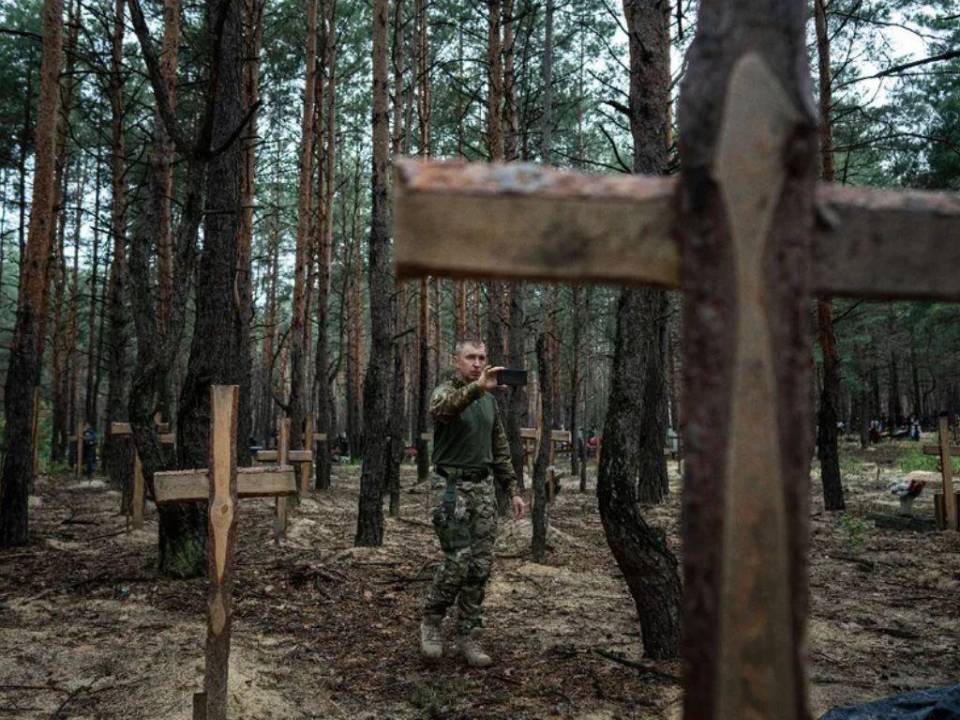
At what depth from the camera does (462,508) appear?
4.67 m

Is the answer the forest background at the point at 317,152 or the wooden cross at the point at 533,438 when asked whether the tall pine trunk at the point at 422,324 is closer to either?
the forest background at the point at 317,152

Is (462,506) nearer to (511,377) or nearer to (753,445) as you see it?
(511,377)

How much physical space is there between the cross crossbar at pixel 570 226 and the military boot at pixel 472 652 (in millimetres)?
3765

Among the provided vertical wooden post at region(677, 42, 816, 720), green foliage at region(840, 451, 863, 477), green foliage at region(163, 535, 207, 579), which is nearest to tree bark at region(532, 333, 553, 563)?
green foliage at region(163, 535, 207, 579)

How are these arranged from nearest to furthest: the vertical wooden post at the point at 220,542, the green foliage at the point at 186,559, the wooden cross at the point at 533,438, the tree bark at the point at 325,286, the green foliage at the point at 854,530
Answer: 1. the vertical wooden post at the point at 220,542
2. the green foliage at the point at 186,559
3. the green foliage at the point at 854,530
4. the wooden cross at the point at 533,438
5. the tree bark at the point at 325,286

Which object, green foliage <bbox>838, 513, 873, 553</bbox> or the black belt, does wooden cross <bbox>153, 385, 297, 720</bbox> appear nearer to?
the black belt

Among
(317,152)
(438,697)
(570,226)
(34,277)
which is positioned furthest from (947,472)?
(317,152)

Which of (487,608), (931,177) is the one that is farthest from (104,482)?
(931,177)

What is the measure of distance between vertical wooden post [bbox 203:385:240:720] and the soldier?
4.89 ft

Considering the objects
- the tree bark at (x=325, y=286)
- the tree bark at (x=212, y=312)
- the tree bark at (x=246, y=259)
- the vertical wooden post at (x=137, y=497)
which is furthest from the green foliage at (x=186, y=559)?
the tree bark at (x=325, y=286)

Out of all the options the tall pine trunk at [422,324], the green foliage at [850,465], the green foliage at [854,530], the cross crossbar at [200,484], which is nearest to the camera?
the cross crossbar at [200,484]

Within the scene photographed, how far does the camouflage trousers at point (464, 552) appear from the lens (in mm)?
4637

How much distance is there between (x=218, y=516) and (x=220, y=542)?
120 millimetres

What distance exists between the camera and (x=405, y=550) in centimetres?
807
